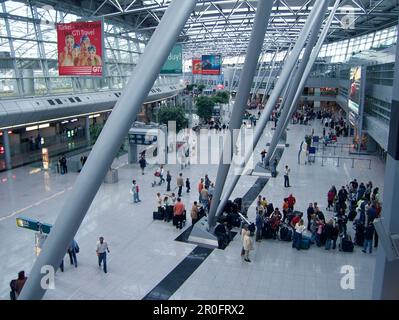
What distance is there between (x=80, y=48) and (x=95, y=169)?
13.3 m

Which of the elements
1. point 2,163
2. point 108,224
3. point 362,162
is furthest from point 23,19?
point 362,162

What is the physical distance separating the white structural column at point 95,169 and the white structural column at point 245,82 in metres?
5.03

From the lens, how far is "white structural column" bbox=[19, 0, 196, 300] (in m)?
4.86

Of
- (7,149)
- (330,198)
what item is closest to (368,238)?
(330,198)

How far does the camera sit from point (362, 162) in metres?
26.2

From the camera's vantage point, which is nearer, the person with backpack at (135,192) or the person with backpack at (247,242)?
the person with backpack at (247,242)

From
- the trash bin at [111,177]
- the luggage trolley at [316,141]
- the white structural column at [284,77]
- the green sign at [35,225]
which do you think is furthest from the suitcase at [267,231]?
the luggage trolley at [316,141]

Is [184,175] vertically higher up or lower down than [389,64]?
lower down

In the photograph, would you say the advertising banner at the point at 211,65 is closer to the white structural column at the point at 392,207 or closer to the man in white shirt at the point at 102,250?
the man in white shirt at the point at 102,250

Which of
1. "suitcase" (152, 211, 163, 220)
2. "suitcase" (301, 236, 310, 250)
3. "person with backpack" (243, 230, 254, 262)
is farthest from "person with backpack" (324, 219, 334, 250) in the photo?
"suitcase" (152, 211, 163, 220)

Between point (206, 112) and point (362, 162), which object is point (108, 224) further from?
point (206, 112)

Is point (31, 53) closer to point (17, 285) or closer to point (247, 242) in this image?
point (17, 285)

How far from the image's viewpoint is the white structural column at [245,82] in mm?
9422

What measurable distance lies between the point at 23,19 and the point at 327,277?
25.1 meters
